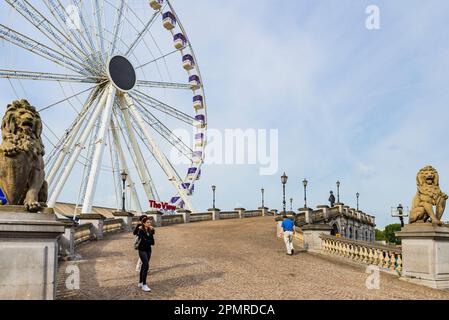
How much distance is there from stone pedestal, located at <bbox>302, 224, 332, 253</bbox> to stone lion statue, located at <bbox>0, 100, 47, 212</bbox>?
12.7 metres

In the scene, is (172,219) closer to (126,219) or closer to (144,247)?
(126,219)

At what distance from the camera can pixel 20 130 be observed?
7.50 metres

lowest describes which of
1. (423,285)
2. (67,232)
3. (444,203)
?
(423,285)

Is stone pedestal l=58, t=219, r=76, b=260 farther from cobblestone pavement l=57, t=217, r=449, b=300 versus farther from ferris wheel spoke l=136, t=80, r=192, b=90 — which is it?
ferris wheel spoke l=136, t=80, r=192, b=90

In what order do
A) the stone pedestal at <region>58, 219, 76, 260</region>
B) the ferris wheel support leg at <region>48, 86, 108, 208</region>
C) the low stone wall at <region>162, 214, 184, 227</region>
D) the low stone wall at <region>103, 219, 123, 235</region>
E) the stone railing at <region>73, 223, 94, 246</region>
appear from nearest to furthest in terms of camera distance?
1. the stone pedestal at <region>58, 219, 76, 260</region>
2. the stone railing at <region>73, 223, 94, 246</region>
3. the low stone wall at <region>103, 219, 123, 235</region>
4. the ferris wheel support leg at <region>48, 86, 108, 208</region>
5. the low stone wall at <region>162, 214, 184, 227</region>

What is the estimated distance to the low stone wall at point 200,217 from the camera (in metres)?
35.0

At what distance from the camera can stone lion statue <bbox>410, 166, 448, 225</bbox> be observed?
12086 mm

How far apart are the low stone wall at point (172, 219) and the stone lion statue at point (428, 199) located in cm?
2068

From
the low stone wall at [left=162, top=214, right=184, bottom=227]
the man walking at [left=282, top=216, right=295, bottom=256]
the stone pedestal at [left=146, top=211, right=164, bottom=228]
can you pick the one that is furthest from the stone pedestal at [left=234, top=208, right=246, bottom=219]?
the man walking at [left=282, top=216, right=295, bottom=256]

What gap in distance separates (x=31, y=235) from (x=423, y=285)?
10121 millimetres

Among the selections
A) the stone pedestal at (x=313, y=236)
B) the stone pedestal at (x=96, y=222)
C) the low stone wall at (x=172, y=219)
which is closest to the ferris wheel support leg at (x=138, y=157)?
the low stone wall at (x=172, y=219)
